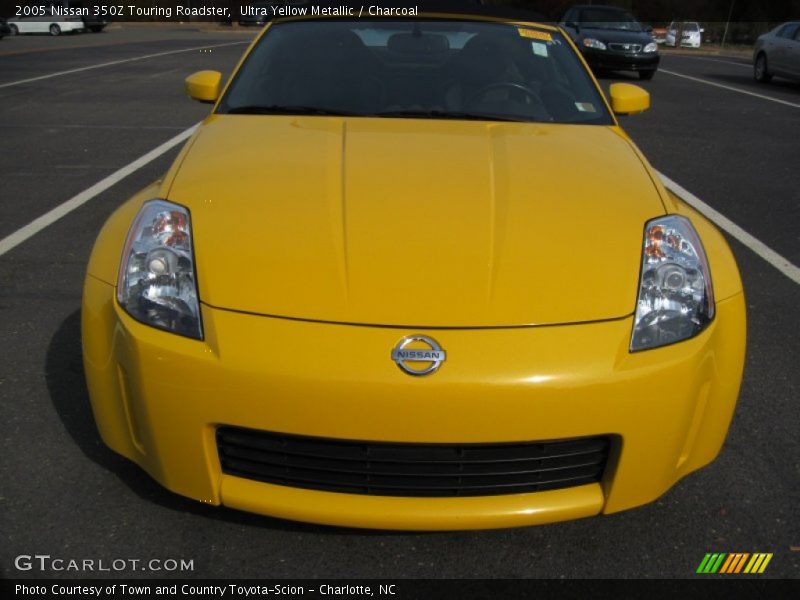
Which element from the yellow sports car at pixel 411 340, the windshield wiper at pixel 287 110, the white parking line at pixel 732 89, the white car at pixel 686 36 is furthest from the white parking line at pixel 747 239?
the white car at pixel 686 36

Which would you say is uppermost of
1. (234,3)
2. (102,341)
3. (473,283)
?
(473,283)

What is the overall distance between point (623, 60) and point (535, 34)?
43.6 ft

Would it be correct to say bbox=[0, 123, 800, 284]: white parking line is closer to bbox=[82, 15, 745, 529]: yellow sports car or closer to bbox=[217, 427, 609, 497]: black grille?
bbox=[82, 15, 745, 529]: yellow sports car

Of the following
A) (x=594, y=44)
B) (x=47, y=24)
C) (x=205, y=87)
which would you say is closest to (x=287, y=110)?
(x=205, y=87)

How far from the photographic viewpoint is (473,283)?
2.22 m

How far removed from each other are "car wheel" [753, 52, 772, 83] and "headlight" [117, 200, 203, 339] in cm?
1686

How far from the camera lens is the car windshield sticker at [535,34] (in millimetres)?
3867

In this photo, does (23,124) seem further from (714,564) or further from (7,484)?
(714,564)

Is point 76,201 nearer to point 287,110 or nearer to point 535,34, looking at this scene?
point 287,110

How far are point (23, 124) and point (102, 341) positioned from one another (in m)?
8.06

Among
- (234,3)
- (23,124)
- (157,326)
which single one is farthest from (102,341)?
(234,3)

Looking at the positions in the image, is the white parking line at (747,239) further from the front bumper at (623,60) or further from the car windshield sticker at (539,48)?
the front bumper at (623,60)

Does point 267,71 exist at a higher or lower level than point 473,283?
higher

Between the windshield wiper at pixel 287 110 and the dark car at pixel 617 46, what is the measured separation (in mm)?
13754
